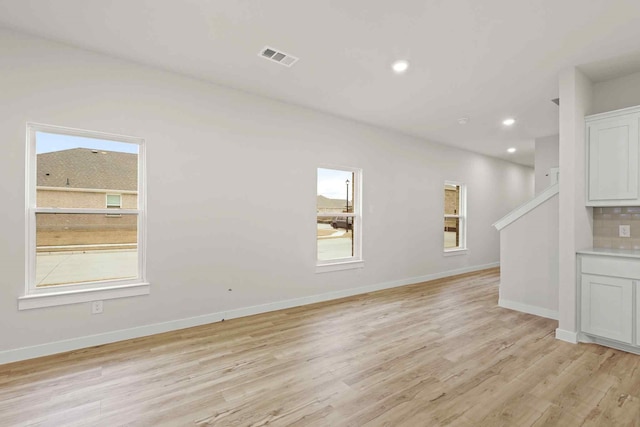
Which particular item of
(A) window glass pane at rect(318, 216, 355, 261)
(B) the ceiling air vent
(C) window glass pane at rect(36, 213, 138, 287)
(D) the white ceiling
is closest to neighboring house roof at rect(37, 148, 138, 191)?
(C) window glass pane at rect(36, 213, 138, 287)

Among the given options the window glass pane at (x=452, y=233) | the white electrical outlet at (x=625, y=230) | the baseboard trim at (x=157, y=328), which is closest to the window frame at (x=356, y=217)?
the baseboard trim at (x=157, y=328)

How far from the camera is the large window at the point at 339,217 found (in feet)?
15.6

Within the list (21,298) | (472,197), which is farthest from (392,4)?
(472,197)

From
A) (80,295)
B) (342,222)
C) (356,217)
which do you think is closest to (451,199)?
(356,217)

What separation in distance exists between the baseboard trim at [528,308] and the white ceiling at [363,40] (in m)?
2.71

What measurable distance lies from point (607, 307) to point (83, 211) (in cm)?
513

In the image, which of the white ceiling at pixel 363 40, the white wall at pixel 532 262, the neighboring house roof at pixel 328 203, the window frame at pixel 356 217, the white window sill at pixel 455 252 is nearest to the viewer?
the white ceiling at pixel 363 40

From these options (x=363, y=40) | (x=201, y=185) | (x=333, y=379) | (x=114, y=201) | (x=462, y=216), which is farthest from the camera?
(x=462, y=216)

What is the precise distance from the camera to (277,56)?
9.92 feet

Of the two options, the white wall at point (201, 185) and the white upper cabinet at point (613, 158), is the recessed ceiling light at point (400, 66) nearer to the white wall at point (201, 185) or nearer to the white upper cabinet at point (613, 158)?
the white wall at point (201, 185)

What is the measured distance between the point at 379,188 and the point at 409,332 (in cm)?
262

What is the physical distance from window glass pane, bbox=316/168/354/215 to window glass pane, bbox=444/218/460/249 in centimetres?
267

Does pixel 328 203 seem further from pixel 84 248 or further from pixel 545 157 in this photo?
pixel 545 157

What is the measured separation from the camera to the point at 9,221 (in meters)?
2.64
